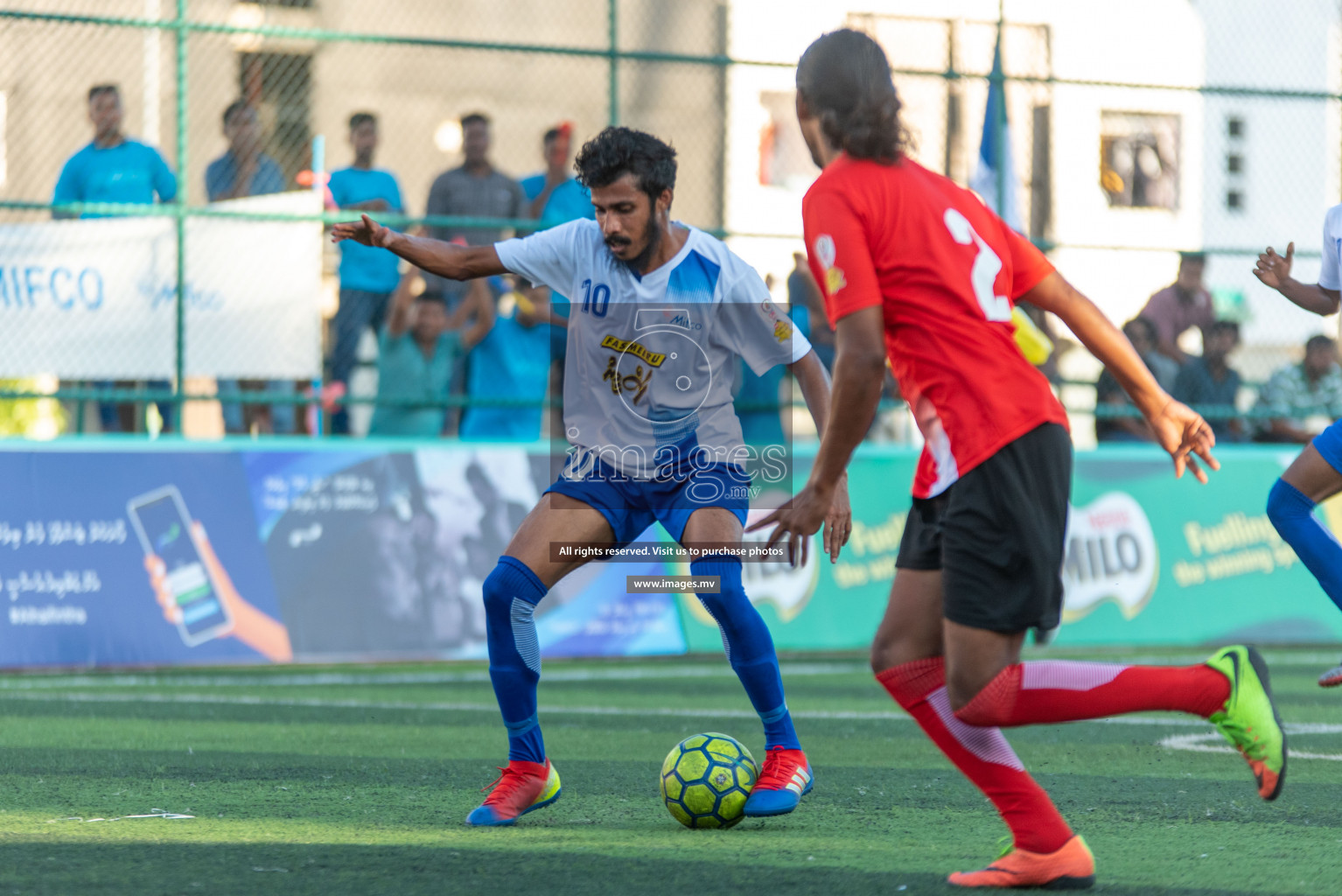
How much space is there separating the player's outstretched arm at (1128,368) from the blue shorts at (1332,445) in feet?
10.4

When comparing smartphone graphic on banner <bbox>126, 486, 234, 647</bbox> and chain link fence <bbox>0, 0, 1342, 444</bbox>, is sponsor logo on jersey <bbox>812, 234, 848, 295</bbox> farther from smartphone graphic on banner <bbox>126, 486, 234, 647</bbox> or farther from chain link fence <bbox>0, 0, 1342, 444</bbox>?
smartphone graphic on banner <bbox>126, 486, 234, 647</bbox>

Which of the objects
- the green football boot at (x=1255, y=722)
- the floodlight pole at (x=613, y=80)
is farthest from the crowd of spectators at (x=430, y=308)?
the green football boot at (x=1255, y=722)

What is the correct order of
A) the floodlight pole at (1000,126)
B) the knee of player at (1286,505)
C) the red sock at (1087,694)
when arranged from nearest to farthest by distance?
1. the red sock at (1087,694)
2. the knee of player at (1286,505)
3. the floodlight pole at (1000,126)

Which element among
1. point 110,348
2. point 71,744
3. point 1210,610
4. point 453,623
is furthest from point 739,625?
point 1210,610

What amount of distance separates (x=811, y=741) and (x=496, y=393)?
5.17 meters

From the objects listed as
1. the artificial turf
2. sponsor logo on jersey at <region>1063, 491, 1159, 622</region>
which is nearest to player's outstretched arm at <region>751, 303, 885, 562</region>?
the artificial turf

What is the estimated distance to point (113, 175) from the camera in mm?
10961

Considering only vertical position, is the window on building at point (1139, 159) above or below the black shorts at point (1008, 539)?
above

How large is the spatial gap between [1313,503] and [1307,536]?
0.17 metres

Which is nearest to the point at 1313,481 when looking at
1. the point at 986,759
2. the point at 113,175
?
the point at 986,759

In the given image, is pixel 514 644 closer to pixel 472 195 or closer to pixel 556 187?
pixel 472 195

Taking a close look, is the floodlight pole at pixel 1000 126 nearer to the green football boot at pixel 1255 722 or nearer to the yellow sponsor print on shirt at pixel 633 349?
the yellow sponsor print on shirt at pixel 633 349

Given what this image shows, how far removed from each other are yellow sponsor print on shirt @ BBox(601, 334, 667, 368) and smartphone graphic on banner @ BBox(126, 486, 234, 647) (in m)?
5.43

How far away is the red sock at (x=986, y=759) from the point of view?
4.16 meters
